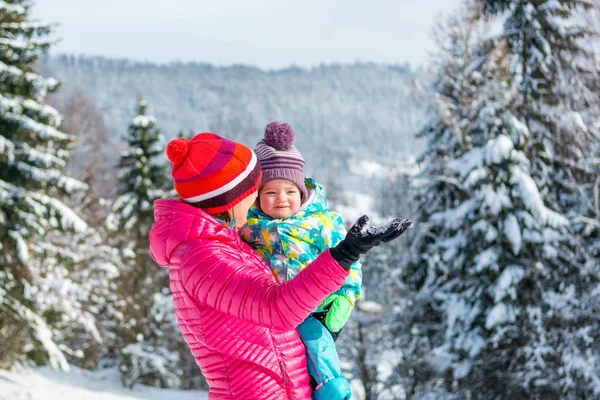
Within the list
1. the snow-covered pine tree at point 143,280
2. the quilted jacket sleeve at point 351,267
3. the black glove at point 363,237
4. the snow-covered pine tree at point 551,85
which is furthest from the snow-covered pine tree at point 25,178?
the black glove at point 363,237

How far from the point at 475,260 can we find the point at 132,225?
16892 mm

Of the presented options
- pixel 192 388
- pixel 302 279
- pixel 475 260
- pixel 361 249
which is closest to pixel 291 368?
pixel 302 279

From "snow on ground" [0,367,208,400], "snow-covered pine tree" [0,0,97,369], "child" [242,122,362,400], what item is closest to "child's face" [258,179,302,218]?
"child" [242,122,362,400]

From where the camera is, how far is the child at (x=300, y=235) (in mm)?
2381

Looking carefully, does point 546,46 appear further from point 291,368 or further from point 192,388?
point 192,388

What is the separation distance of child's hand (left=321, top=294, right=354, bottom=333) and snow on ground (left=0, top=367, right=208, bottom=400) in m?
13.6

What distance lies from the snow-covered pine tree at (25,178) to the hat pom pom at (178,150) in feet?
43.7

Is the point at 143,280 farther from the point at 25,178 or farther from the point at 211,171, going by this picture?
the point at 211,171

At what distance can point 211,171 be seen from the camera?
89.5 inches

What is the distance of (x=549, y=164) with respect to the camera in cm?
1728

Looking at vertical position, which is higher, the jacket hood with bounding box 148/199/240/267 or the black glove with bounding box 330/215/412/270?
the jacket hood with bounding box 148/199/240/267

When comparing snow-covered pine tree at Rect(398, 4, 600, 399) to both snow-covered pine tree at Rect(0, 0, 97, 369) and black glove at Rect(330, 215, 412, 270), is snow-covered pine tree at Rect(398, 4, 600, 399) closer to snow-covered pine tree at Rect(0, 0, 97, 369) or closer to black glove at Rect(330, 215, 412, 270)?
snow-covered pine tree at Rect(0, 0, 97, 369)

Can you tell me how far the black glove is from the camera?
74.7 inches

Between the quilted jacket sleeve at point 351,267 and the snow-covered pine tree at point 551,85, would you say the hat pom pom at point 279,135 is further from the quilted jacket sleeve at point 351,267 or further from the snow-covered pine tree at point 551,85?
the snow-covered pine tree at point 551,85
